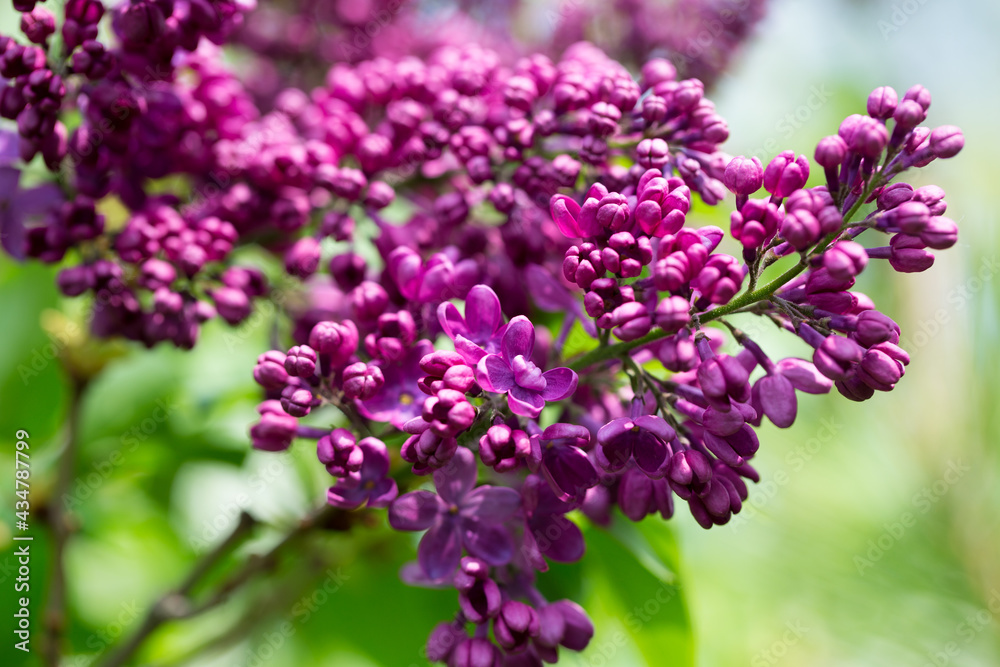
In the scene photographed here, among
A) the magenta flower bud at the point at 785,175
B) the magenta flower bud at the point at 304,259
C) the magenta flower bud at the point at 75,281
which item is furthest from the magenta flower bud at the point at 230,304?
the magenta flower bud at the point at 785,175

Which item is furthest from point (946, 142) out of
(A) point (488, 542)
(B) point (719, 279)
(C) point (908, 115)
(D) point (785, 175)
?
(A) point (488, 542)

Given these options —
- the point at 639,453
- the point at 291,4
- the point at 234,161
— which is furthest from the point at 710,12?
the point at 639,453

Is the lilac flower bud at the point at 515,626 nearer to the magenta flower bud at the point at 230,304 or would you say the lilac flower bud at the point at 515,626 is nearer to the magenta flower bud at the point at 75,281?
the magenta flower bud at the point at 230,304

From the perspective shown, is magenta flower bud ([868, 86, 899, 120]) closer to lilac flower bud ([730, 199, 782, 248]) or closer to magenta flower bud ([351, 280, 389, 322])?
lilac flower bud ([730, 199, 782, 248])

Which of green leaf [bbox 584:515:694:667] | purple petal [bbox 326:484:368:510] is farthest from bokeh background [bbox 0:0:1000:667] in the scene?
purple petal [bbox 326:484:368:510]

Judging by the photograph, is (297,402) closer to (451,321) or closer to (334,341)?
(334,341)

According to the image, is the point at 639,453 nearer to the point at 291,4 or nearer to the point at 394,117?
the point at 394,117
